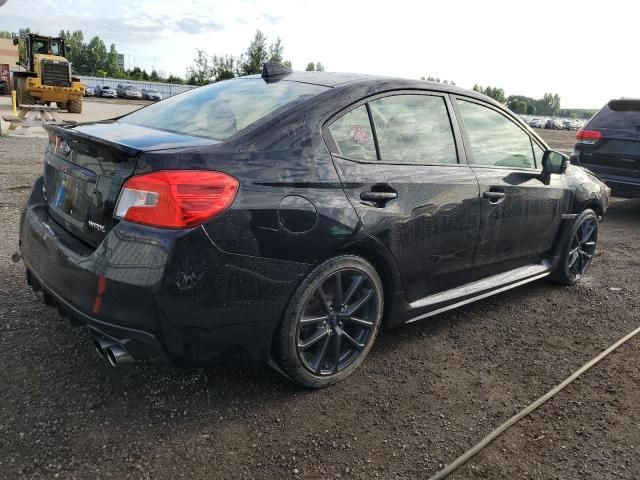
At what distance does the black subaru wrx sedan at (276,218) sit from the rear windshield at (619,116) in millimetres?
4518

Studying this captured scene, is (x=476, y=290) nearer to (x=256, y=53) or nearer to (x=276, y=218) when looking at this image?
(x=276, y=218)

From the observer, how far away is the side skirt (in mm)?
3154

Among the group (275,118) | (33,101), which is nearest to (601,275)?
(275,118)

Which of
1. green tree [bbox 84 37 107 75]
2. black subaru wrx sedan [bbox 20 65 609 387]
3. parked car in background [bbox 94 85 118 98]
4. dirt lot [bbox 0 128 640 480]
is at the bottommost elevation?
dirt lot [bbox 0 128 640 480]

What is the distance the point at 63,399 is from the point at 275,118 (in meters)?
1.65

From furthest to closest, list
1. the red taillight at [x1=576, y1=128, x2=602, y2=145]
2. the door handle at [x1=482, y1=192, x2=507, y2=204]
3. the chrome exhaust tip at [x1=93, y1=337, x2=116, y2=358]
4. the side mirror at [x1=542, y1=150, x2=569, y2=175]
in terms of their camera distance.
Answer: the red taillight at [x1=576, y1=128, x2=602, y2=145]
the side mirror at [x1=542, y1=150, x2=569, y2=175]
the door handle at [x1=482, y1=192, x2=507, y2=204]
the chrome exhaust tip at [x1=93, y1=337, x2=116, y2=358]

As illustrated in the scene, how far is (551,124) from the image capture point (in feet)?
235

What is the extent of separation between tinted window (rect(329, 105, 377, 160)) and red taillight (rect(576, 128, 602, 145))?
231 inches

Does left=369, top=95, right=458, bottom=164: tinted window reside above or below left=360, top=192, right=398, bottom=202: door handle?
above

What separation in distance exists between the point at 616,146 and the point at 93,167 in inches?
276

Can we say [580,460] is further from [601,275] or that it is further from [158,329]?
[601,275]

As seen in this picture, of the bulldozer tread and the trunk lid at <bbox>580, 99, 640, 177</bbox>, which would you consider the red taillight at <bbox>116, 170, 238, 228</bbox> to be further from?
the bulldozer tread

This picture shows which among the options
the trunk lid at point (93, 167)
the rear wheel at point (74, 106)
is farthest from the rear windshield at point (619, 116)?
the rear wheel at point (74, 106)

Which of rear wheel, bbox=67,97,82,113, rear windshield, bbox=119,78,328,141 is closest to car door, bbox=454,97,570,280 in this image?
rear windshield, bbox=119,78,328,141
